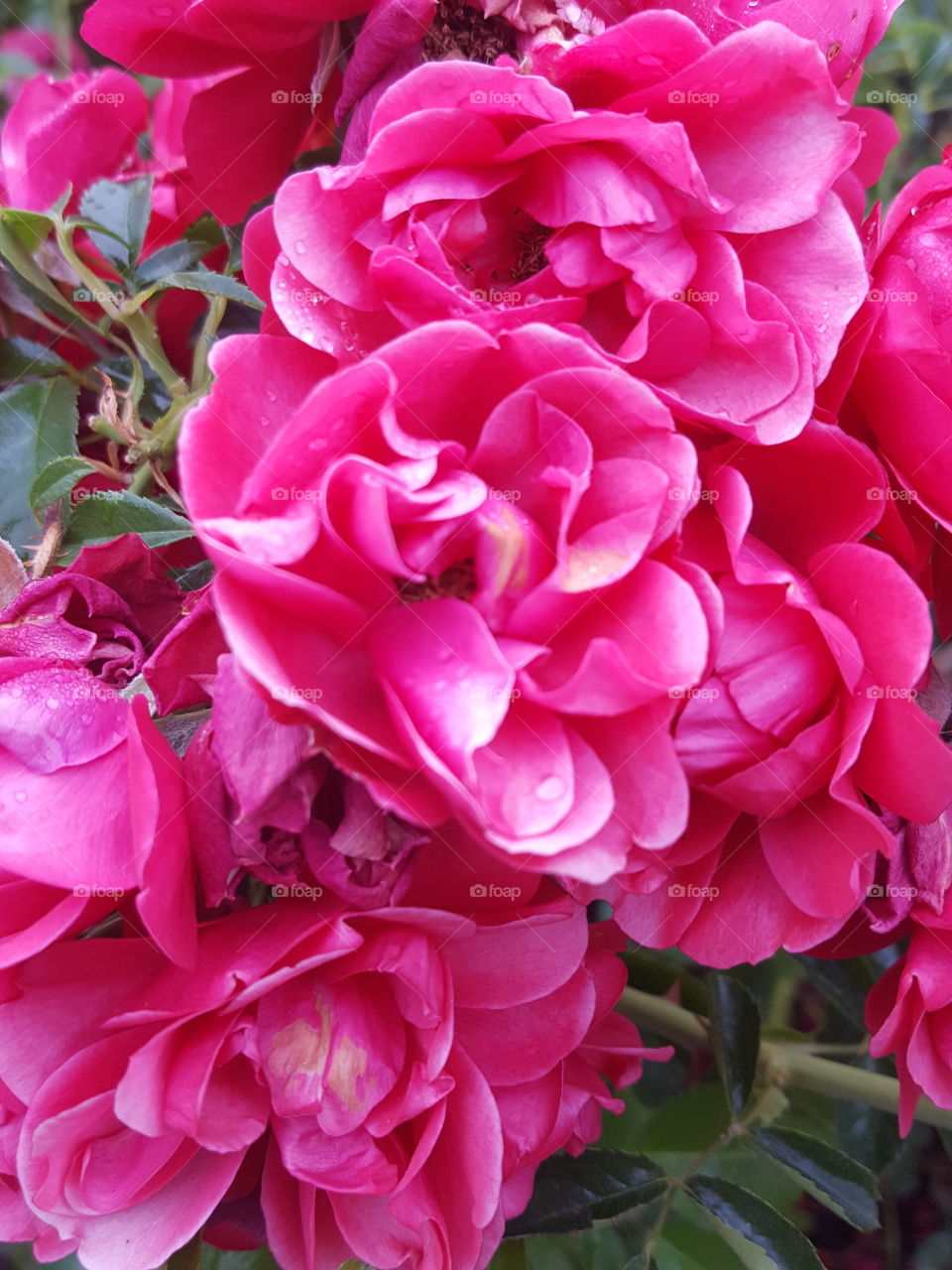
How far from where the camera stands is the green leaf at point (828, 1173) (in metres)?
0.57

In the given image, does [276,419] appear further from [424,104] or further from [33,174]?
[33,174]

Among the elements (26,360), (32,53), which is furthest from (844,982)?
(32,53)

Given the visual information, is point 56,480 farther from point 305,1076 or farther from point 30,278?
point 305,1076

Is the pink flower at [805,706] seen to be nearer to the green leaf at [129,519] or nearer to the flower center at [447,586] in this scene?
the flower center at [447,586]

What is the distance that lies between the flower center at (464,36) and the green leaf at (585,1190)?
0.55 metres

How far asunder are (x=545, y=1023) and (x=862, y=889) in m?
0.14

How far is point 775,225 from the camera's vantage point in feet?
1.35

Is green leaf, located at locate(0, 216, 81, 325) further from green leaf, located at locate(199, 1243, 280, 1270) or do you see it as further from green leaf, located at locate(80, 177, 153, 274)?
green leaf, located at locate(199, 1243, 280, 1270)

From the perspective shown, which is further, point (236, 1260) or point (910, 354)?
point (236, 1260)

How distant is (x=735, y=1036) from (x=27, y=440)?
51 cm

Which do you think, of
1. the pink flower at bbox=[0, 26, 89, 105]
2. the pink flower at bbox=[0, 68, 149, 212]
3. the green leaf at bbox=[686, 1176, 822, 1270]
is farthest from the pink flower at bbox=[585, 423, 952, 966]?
the pink flower at bbox=[0, 26, 89, 105]

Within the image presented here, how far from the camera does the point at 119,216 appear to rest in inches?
23.9

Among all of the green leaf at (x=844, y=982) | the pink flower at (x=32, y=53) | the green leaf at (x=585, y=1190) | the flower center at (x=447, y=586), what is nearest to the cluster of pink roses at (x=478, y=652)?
the flower center at (x=447, y=586)

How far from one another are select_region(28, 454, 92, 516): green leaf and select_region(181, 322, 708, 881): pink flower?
0.18m
